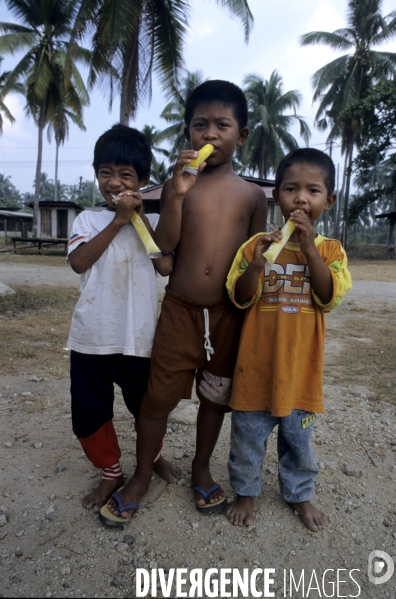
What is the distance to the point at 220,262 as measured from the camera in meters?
1.66

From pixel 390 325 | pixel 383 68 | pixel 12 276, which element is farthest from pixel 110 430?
pixel 383 68

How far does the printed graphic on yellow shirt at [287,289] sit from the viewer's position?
5.11 ft

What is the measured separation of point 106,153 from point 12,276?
330 inches

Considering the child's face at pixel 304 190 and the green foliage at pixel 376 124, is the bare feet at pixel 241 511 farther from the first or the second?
the green foliage at pixel 376 124

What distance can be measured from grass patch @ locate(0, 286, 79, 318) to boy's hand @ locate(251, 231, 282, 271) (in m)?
4.15

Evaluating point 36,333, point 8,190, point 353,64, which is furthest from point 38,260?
point 8,190

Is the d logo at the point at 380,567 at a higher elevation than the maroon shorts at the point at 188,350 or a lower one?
lower

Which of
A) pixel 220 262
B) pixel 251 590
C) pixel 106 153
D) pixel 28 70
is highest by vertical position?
pixel 28 70

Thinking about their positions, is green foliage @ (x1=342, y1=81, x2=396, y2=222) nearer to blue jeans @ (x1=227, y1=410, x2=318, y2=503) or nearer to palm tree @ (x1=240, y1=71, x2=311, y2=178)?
palm tree @ (x1=240, y1=71, x2=311, y2=178)

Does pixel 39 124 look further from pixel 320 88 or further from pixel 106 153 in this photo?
pixel 106 153

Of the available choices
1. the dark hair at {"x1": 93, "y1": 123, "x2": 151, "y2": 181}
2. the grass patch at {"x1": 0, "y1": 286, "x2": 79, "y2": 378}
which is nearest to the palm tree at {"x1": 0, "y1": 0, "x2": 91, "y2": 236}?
the grass patch at {"x1": 0, "y1": 286, "x2": 79, "y2": 378}

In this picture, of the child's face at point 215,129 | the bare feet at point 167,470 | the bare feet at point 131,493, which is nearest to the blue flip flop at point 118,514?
the bare feet at point 131,493

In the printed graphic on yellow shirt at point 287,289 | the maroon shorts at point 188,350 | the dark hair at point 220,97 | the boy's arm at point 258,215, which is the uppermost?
the dark hair at point 220,97

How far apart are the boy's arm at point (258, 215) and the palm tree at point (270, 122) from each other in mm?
23967
